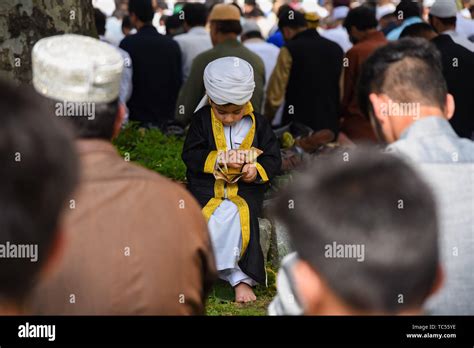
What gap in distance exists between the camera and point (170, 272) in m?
2.68

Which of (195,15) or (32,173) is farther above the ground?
(32,173)

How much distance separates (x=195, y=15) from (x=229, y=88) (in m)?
4.42

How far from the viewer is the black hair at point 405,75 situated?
3.12 m

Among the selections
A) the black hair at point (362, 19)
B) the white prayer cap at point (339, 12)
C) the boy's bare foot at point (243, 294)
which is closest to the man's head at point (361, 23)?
the black hair at point (362, 19)

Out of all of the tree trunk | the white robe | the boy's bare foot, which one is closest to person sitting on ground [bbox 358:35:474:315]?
the white robe

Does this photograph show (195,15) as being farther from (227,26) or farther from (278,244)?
(278,244)

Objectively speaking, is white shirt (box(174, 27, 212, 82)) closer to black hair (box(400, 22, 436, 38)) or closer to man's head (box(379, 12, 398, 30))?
black hair (box(400, 22, 436, 38))

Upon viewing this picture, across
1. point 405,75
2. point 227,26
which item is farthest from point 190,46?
point 405,75

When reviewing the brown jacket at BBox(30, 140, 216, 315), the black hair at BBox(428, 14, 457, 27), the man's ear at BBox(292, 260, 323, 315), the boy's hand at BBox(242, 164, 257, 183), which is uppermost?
the man's ear at BBox(292, 260, 323, 315)

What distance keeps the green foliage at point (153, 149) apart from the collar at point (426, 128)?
170 inches

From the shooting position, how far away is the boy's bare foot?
21.2 feet

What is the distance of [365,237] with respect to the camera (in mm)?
1921

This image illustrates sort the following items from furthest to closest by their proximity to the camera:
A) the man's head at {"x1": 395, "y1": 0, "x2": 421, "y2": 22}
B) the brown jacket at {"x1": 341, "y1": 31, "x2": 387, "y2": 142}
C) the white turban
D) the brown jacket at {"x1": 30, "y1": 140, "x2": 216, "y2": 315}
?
the man's head at {"x1": 395, "y1": 0, "x2": 421, "y2": 22}
the brown jacket at {"x1": 341, "y1": 31, "x2": 387, "y2": 142}
the white turban
the brown jacket at {"x1": 30, "y1": 140, "x2": 216, "y2": 315}

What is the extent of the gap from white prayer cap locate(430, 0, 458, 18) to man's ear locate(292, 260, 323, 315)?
22.2 feet
